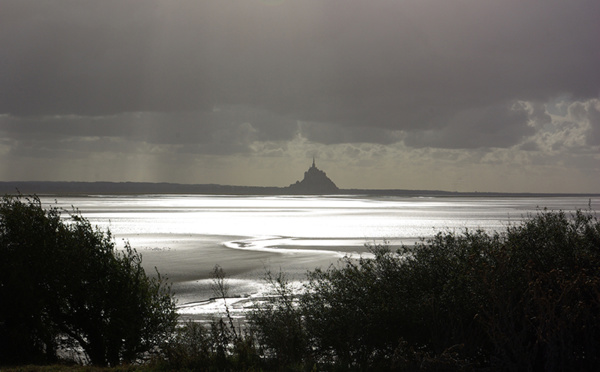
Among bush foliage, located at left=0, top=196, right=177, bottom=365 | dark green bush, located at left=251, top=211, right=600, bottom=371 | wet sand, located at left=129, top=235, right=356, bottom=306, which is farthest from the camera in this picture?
wet sand, located at left=129, top=235, right=356, bottom=306

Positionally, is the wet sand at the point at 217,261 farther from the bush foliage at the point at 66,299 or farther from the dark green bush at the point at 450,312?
the dark green bush at the point at 450,312

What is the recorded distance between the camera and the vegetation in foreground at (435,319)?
11.3m

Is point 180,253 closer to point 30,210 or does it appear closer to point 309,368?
point 30,210

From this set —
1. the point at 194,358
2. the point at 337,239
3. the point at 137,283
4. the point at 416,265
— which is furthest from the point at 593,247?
the point at 337,239

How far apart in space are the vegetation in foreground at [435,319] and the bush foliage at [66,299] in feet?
2.79

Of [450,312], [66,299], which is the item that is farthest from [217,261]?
[450,312]

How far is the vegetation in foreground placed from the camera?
37.0 ft

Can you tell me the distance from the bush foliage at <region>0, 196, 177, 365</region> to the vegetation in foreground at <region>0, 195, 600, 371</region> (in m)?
0.85

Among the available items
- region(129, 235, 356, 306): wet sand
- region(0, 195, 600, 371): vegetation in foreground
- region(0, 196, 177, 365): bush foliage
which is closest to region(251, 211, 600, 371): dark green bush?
region(0, 195, 600, 371): vegetation in foreground

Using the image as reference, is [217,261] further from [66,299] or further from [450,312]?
[450,312]

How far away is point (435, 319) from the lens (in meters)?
12.6

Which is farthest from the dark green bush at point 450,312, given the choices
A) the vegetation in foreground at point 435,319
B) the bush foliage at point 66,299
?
the bush foliage at point 66,299

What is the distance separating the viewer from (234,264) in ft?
138

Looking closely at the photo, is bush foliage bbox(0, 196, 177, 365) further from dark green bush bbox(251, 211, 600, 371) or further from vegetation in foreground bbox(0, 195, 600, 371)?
dark green bush bbox(251, 211, 600, 371)
